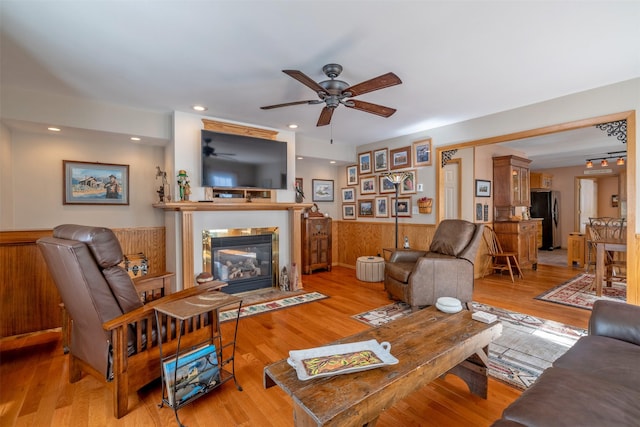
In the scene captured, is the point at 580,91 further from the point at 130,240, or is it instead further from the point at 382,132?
the point at 130,240

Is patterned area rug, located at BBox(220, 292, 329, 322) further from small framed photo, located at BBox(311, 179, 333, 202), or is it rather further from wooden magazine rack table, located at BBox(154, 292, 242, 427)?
small framed photo, located at BBox(311, 179, 333, 202)

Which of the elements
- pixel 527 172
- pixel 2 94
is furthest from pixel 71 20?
pixel 527 172

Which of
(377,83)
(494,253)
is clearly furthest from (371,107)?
(494,253)

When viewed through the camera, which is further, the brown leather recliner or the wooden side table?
the wooden side table

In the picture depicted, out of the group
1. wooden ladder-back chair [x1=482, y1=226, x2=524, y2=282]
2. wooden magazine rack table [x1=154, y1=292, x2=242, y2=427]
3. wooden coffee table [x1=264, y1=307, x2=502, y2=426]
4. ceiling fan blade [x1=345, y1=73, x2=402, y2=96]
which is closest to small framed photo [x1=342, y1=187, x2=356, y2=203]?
wooden ladder-back chair [x1=482, y1=226, x2=524, y2=282]

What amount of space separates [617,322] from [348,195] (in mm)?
4782

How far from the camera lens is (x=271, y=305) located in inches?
143

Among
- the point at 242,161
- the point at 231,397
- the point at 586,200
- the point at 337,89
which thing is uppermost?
the point at 337,89

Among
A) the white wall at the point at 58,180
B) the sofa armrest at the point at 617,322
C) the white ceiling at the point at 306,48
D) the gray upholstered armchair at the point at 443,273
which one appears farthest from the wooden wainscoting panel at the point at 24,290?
the sofa armrest at the point at 617,322

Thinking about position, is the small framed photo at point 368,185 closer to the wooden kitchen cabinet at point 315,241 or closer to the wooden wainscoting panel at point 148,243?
the wooden kitchen cabinet at point 315,241

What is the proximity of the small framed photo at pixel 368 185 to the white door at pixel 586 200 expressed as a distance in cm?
651

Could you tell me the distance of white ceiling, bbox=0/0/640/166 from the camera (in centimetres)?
182

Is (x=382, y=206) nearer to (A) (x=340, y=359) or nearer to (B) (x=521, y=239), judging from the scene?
(B) (x=521, y=239)

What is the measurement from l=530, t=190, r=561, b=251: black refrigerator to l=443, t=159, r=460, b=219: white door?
4.73 meters
